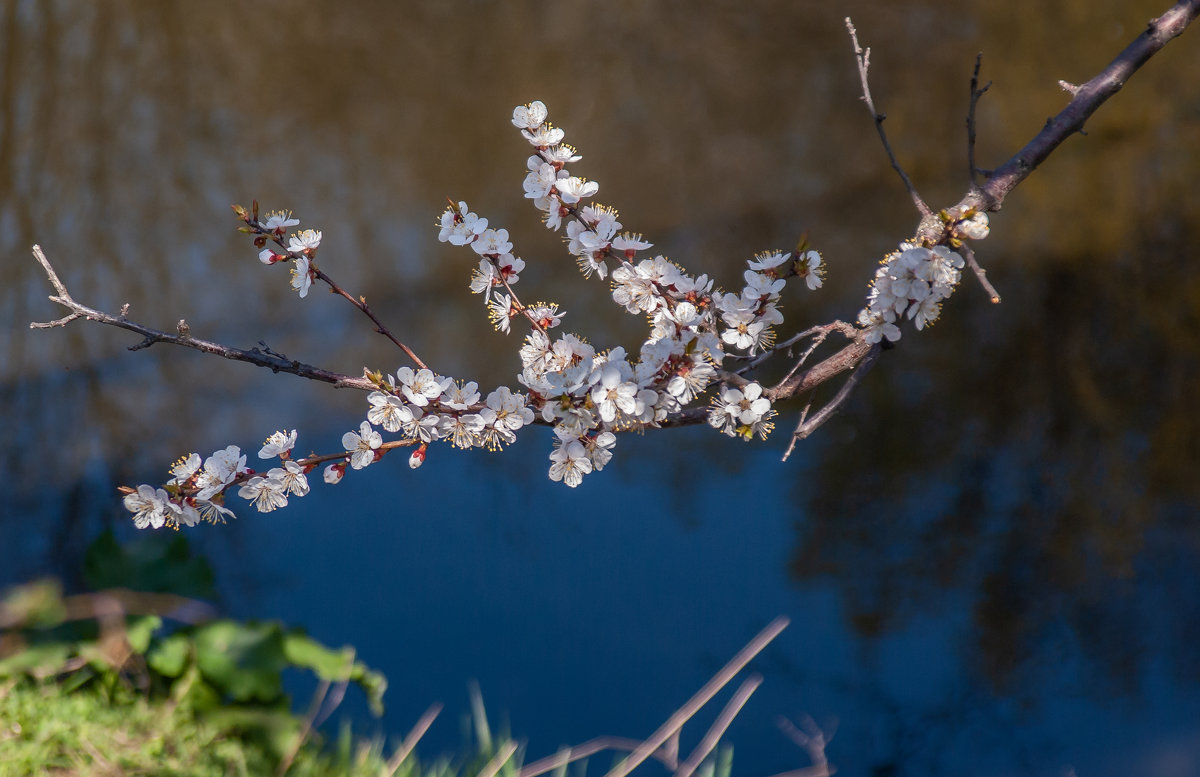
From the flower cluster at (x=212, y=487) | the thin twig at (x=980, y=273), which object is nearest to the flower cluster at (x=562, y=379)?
the flower cluster at (x=212, y=487)

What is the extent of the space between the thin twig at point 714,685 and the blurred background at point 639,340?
31 millimetres

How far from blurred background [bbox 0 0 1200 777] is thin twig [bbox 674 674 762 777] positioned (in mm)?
42

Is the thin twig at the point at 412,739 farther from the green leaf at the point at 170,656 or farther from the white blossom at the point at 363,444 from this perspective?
the white blossom at the point at 363,444

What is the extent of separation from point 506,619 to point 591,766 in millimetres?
399

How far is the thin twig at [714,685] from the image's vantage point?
1714mm

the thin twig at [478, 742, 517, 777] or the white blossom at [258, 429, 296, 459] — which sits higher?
the white blossom at [258, 429, 296, 459]

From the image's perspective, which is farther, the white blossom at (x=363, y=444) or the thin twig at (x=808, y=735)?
the thin twig at (x=808, y=735)

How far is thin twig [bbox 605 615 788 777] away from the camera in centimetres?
171

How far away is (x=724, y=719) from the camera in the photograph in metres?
1.85

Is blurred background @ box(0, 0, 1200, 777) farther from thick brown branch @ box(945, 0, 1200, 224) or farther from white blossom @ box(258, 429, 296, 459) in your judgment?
thick brown branch @ box(945, 0, 1200, 224)

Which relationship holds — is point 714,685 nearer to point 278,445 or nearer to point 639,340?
point 639,340

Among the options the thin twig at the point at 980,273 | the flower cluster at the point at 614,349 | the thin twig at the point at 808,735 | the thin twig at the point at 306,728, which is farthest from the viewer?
the thin twig at the point at 808,735

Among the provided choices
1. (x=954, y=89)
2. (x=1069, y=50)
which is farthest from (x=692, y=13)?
(x=1069, y=50)

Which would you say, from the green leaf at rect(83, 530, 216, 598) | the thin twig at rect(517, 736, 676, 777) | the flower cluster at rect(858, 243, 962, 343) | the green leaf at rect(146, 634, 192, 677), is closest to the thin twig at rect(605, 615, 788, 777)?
the thin twig at rect(517, 736, 676, 777)
